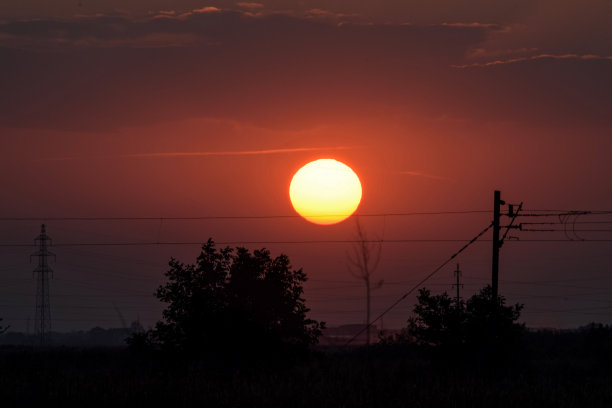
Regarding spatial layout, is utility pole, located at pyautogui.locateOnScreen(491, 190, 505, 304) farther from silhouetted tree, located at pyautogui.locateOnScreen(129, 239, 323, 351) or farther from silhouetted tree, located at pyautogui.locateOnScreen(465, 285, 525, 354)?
silhouetted tree, located at pyautogui.locateOnScreen(129, 239, 323, 351)

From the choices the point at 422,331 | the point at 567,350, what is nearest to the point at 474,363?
the point at 422,331

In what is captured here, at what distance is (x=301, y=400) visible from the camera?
26844 millimetres

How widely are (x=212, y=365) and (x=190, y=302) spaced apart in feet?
10.5

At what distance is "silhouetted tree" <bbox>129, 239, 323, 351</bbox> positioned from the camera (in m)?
38.2

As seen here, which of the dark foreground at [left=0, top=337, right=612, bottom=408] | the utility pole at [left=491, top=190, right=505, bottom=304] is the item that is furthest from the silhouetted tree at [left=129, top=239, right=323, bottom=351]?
the utility pole at [left=491, top=190, right=505, bottom=304]

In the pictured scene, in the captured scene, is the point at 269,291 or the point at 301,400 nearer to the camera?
the point at 301,400

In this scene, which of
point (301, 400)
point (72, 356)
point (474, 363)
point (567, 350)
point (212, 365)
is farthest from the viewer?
point (567, 350)

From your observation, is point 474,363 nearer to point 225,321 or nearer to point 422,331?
point 422,331

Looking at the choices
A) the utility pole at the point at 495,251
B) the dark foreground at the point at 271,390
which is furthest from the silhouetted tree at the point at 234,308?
the utility pole at the point at 495,251

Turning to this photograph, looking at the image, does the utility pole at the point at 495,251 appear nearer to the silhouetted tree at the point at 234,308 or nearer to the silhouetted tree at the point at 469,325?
the silhouetted tree at the point at 469,325

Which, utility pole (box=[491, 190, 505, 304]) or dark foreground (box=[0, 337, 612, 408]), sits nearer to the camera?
dark foreground (box=[0, 337, 612, 408])

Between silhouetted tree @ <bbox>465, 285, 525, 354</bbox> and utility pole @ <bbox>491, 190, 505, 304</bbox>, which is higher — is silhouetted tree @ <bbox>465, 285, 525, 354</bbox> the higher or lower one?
the lower one

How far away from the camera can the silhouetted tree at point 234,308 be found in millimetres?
38250

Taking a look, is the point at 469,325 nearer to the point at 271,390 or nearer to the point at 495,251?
the point at 495,251
